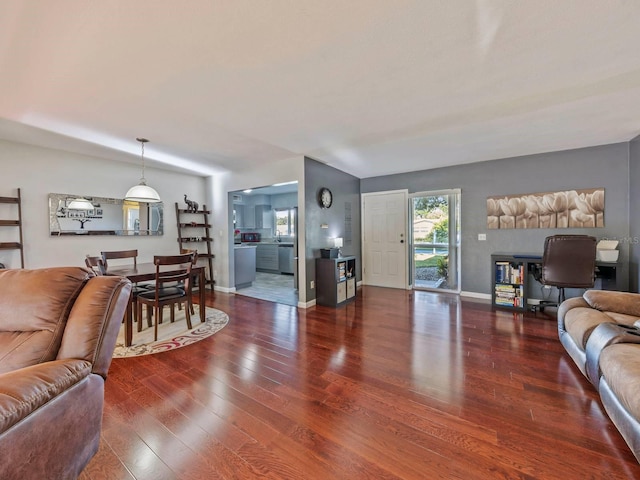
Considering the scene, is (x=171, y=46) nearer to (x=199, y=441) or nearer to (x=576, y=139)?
(x=199, y=441)

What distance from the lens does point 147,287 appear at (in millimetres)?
3406

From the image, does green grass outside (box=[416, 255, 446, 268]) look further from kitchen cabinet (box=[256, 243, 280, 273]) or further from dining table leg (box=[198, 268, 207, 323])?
dining table leg (box=[198, 268, 207, 323])

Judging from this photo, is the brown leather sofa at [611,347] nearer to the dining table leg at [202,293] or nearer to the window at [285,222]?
the dining table leg at [202,293]

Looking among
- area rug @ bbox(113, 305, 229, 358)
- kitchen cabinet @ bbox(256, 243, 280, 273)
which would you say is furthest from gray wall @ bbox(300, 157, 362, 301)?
kitchen cabinet @ bbox(256, 243, 280, 273)

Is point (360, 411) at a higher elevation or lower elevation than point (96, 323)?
lower

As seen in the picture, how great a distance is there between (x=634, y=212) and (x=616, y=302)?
2.11m

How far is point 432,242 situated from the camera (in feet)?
17.7

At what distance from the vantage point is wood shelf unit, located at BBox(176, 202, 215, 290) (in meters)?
5.29

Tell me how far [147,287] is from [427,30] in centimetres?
376

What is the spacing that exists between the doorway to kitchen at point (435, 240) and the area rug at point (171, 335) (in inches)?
150

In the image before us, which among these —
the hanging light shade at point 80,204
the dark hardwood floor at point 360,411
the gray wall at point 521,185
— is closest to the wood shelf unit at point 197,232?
the hanging light shade at point 80,204

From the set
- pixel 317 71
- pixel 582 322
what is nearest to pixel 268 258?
pixel 317 71

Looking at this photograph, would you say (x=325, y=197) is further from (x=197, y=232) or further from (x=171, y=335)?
(x=171, y=335)

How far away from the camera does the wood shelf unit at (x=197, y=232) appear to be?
17.4 feet
